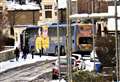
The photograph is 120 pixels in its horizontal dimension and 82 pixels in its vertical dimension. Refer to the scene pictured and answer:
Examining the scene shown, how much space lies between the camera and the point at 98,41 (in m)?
24.7

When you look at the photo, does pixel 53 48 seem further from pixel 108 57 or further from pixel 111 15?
pixel 111 15

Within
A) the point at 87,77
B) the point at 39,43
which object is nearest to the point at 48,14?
the point at 39,43

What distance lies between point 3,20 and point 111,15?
35091mm

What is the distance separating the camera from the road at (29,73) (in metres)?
27.0

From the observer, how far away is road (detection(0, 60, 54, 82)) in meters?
27.0

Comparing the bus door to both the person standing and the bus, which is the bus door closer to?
the bus

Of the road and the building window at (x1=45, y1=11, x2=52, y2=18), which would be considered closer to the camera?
the road

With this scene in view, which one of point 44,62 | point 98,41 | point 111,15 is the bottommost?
point 44,62

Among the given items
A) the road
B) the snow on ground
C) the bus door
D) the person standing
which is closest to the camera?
the road

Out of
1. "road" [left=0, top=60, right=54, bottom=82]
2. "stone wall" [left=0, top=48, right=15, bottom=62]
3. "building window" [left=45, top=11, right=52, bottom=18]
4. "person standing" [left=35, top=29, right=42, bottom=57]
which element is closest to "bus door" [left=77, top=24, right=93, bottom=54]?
"person standing" [left=35, top=29, right=42, bottom=57]

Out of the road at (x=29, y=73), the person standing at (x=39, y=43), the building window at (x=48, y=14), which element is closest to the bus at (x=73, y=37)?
the person standing at (x=39, y=43)

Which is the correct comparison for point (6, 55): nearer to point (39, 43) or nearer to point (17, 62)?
point (17, 62)

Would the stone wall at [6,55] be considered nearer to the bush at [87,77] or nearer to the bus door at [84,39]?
the bus door at [84,39]

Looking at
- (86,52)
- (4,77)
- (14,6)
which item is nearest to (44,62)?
(86,52)
